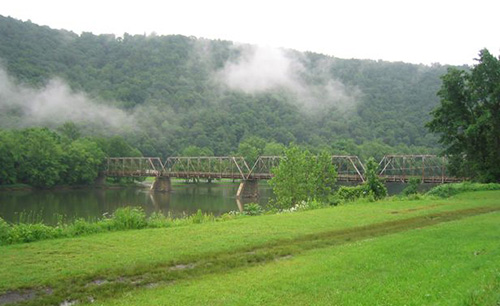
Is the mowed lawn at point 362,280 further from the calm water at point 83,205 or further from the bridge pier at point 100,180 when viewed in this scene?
the bridge pier at point 100,180

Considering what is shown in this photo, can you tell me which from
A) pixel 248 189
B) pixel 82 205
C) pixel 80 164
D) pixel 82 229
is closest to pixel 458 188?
pixel 82 229

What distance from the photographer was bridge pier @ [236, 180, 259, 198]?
260 feet

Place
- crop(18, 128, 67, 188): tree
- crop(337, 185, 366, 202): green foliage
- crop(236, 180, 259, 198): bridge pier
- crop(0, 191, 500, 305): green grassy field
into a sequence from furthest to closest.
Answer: crop(236, 180, 259, 198): bridge pier
crop(18, 128, 67, 188): tree
crop(337, 185, 366, 202): green foliage
crop(0, 191, 500, 305): green grassy field

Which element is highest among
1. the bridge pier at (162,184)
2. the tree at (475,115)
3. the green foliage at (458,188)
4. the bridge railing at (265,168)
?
the tree at (475,115)

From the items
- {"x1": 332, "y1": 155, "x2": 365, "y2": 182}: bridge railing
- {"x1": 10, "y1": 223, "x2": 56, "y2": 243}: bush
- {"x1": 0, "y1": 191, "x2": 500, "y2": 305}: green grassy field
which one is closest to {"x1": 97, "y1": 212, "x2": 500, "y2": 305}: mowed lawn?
{"x1": 0, "y1": 191, "x2": 500, "y2": 305}: green grassy field

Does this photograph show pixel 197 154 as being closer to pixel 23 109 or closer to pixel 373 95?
pixel 23 109

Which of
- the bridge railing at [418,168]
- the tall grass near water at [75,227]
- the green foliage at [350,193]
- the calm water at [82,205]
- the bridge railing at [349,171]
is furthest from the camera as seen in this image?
the bridge railing at [349,171]

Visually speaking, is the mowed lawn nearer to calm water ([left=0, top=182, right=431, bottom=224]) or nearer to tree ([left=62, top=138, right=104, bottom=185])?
calm water ([left=0, top=182, right=431, bottom=224])

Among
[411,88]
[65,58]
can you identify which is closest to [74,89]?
[65,58]

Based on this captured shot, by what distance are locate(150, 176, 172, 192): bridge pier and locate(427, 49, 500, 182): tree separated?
2588 inches

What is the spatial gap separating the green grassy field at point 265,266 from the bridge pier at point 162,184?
78313mm

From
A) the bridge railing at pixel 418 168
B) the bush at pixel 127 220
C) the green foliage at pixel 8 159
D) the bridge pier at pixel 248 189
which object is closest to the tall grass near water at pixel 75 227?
the bush at pixel 127 220

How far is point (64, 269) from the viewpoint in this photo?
38.4 ft

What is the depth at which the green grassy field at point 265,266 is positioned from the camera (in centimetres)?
930
